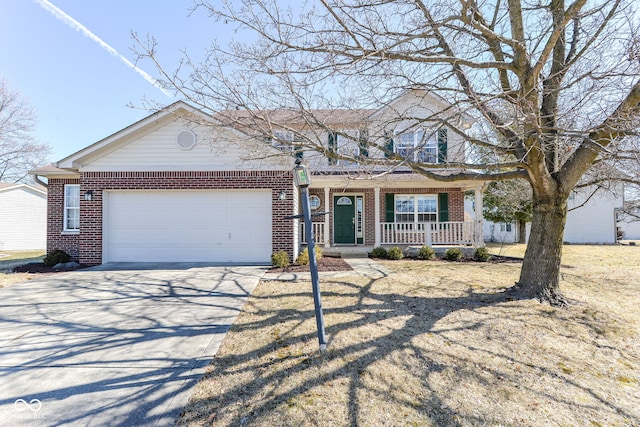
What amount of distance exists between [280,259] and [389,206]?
20.0 ft

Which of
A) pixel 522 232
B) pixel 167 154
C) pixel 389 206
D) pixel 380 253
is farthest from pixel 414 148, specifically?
pixel 522 232

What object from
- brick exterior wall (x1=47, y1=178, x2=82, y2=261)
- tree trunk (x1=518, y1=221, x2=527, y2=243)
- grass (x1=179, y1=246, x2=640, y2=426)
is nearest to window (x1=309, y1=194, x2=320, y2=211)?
grass (x1=179, y1=246, x2=640, y2=426)

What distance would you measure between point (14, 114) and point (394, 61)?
30.1 m

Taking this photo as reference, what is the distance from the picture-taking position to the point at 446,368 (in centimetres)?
320

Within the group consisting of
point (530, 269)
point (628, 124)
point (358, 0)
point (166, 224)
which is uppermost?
point (358, 0)

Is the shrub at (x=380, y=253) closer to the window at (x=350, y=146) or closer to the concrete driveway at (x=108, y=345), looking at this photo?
the window at (x=350, y=146)

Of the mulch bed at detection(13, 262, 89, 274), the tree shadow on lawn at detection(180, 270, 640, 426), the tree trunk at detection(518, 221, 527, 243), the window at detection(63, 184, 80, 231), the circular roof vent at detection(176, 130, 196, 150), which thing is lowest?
the tree shadow on lawn at detection(180, 270, 640, 426)

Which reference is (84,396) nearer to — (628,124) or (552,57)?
(628,124)

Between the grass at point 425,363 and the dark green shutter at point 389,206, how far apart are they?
22.5 feet

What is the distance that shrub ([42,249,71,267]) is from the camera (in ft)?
29.6

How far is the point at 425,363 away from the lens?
3.28 meters

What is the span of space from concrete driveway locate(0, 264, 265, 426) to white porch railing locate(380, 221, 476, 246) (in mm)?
6610

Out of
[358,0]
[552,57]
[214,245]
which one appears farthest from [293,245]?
[552,57]

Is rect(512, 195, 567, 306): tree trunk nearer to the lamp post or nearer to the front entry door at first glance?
the lamp post
